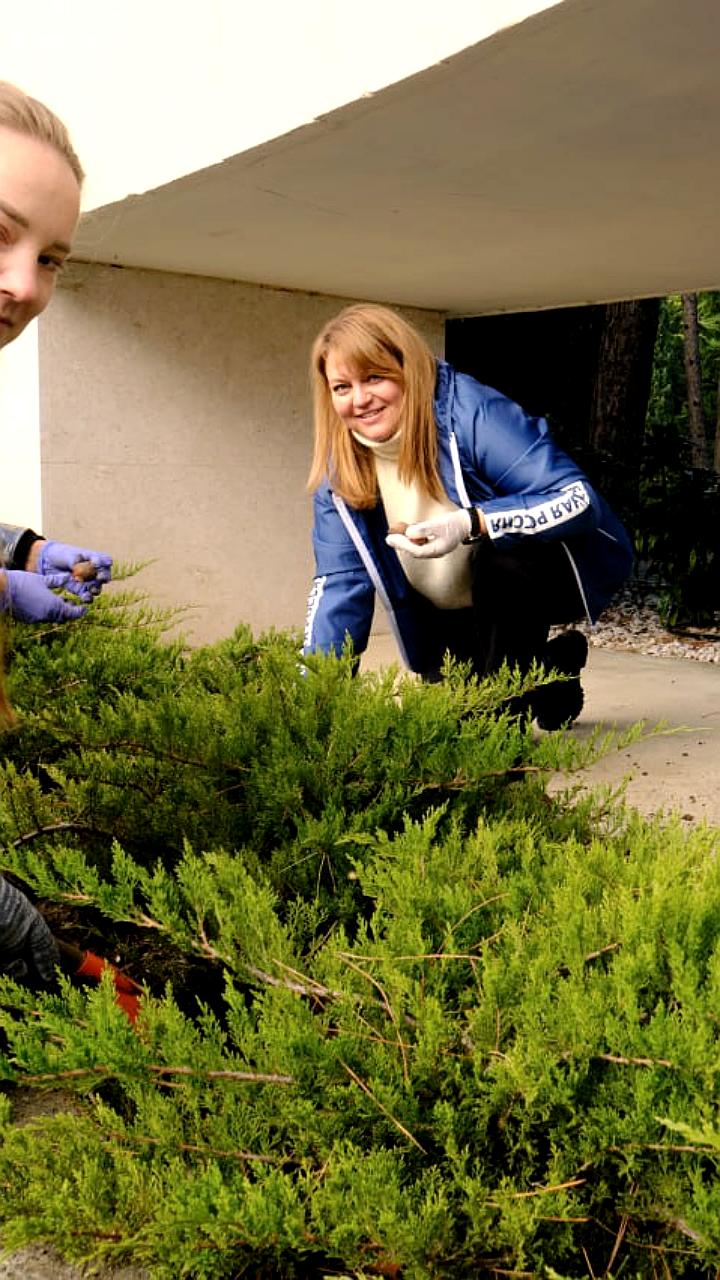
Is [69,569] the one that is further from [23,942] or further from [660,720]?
[660,720]

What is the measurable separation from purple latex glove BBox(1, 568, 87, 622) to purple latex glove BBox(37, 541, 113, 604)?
0.09 m

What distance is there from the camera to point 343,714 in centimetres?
223

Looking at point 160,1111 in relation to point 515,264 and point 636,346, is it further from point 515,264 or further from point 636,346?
point 636,346

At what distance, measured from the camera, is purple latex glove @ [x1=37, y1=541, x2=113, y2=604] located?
2859 millimetres

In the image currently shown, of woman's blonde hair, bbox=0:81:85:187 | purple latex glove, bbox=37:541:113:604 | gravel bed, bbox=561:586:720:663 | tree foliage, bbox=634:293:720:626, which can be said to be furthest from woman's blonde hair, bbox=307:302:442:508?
tree foliage, bbox=634:293:720:626

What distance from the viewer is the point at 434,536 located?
140 inches

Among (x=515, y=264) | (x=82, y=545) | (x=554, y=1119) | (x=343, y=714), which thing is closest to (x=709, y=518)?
(x=515, y=264)

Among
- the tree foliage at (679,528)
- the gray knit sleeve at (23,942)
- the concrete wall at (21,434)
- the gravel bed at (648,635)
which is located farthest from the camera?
the tree foliage at (679,528)

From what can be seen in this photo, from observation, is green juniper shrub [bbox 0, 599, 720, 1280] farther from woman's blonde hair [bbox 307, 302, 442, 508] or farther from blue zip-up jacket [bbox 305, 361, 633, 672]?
woman's blonde hair [bbox 307, 302, 442, 508]

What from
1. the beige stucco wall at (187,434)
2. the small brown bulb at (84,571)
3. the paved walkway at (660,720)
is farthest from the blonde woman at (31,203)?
the beige stucco wall at (187,434)

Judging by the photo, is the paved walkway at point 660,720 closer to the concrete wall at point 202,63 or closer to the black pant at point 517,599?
the black pant at point 517,599

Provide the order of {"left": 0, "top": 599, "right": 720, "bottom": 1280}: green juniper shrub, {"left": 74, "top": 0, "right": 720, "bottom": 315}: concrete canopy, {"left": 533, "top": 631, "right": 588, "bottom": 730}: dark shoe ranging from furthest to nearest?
{"left": 533, "top": 631, "right": 588, "bottom": 730}: dark shoe, {"left": 74, "top": 0, "right": 720, "bottom": 315}: concrete canopy, {"left": 0, "top": 599, "right": 720, "bottom": 1280}: green juniper shrub

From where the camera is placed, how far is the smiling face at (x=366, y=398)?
12.2 ft

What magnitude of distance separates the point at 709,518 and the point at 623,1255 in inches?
283
